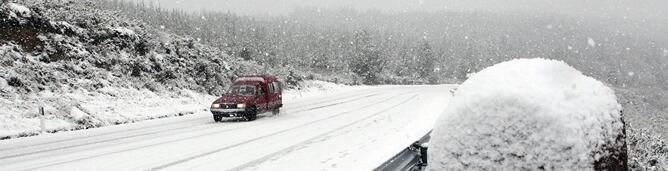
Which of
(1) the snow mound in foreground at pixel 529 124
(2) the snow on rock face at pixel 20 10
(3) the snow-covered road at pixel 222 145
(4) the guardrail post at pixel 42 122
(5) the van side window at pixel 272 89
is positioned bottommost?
(3) the snow-covered road at pixel 222 145

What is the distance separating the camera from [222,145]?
12.1 meters

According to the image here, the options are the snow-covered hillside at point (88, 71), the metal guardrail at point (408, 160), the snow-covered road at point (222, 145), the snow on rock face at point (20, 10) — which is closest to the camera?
the metal guardrail at point (408, 160)

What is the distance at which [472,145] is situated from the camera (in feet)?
11.1

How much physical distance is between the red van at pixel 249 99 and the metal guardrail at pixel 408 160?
38.7 feet

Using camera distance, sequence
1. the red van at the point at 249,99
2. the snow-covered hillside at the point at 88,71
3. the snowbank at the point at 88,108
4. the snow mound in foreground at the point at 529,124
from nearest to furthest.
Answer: the snow mound in foreground at the point at 529,124, the snowbank at the point at 88,108, the snow-covered hillside at the point at 88,71, the red van at the point at 249,99

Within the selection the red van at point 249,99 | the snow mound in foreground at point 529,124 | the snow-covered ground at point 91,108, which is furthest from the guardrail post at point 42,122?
the snow mound in foreground at point 529,124

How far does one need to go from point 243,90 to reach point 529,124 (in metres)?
17.6

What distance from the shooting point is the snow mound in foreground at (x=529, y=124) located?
10.5ft

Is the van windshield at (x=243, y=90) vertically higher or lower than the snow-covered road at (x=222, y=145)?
higher

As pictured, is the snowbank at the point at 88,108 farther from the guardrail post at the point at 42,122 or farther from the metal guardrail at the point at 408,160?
the metal guardrail at the point at 408,160

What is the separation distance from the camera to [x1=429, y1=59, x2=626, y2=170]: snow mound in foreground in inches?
126

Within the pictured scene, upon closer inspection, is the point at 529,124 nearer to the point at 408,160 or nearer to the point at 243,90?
the point at 408,160

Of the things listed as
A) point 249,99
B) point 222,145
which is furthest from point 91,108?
point 222,145

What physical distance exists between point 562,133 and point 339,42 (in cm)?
13513
